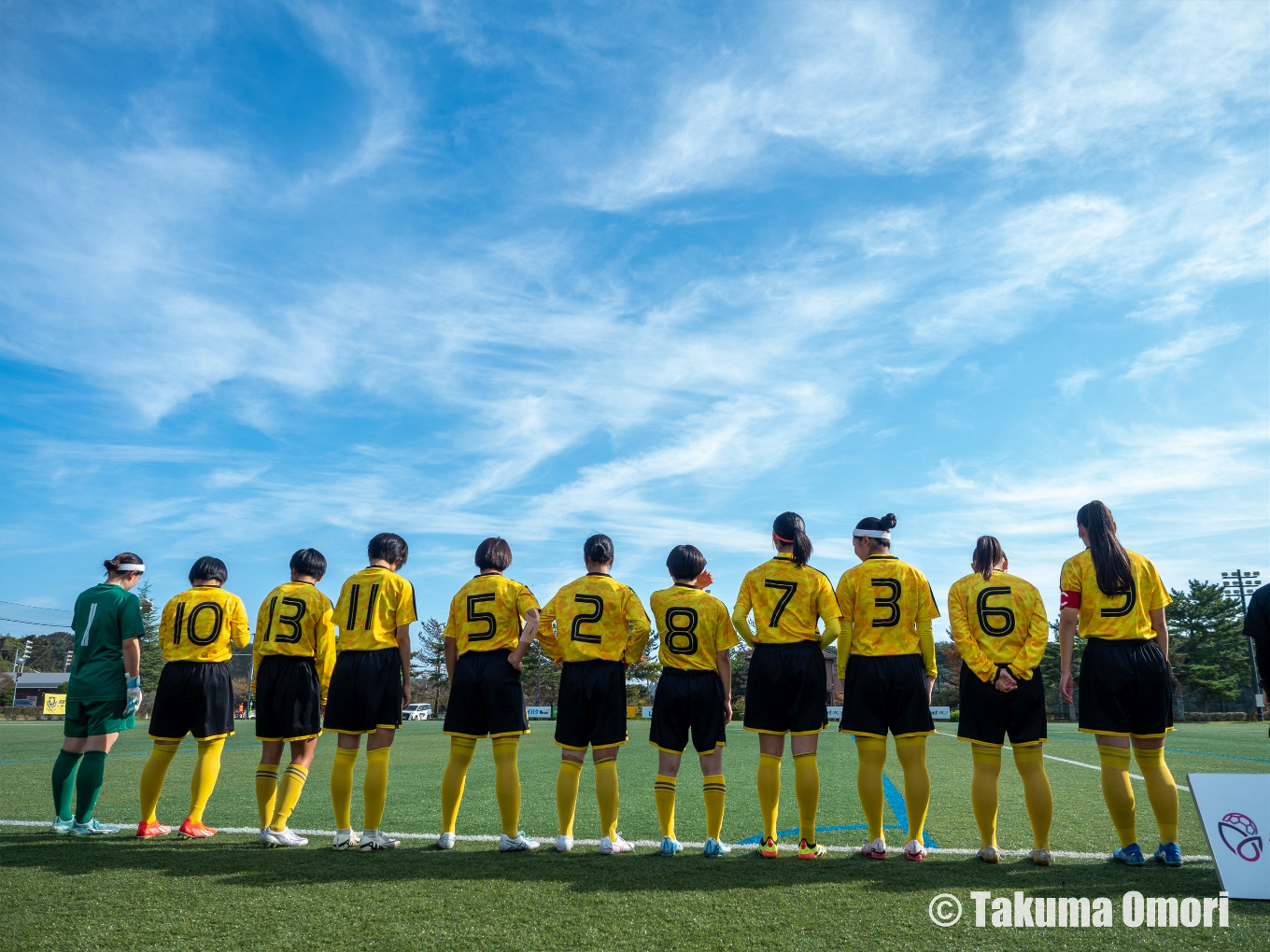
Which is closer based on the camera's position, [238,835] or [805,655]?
[805,655]

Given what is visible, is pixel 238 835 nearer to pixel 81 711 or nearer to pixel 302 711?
pixel 302 711

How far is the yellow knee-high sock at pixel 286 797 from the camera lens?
5.29m

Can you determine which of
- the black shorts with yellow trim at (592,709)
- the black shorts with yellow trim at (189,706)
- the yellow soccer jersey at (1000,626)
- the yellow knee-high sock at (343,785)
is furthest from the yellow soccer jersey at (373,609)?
the yellow soccer jersey at (1000,626)

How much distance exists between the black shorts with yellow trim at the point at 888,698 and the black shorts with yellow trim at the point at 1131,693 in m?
0.97

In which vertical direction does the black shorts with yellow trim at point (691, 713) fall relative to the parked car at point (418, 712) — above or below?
above

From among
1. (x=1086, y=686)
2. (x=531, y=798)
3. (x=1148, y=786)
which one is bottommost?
(x=531, y=798)

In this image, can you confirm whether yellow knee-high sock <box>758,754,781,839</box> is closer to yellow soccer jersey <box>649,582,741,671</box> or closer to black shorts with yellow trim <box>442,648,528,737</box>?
yellow soccer jersey <box>649,582,741,671</box>

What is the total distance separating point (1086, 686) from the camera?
5129mm

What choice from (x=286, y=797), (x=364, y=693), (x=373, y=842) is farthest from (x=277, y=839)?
(x=364, y=693)

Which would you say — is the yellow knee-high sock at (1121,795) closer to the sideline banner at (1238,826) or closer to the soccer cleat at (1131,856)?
the soccer cleat at (1131,856)

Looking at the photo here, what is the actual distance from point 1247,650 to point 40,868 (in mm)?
65033

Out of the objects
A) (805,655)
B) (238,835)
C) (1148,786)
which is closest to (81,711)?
(238,835)

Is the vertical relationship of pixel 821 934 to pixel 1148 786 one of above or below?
below

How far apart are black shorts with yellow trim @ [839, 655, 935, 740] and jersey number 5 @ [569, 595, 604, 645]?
1.68m
